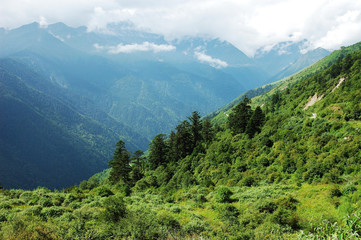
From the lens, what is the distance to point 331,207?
16500 millimetres

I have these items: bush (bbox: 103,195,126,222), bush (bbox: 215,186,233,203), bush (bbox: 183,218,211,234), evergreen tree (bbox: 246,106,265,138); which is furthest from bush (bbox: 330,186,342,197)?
evergreen tree (bbox: 246,106,265,138)

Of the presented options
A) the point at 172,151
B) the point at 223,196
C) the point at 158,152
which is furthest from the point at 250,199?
the point at 158,152

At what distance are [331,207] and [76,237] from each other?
1955 centimetres

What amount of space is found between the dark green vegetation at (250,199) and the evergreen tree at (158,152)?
13.4 metres

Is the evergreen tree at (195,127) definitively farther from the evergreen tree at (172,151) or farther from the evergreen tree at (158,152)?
the evergreen tree at (158,152)

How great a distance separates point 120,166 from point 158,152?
41.6 ft

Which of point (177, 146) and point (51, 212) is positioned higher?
point (51, 212)

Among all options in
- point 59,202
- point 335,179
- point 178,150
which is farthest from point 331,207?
point 178,150

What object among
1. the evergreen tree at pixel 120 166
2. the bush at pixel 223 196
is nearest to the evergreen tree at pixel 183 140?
the evergreen tree at pixel 120 166

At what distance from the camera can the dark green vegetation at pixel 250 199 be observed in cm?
1305

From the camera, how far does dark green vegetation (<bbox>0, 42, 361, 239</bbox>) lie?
13047 mm

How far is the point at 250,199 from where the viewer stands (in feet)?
72.2

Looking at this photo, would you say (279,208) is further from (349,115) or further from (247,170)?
(349,115)

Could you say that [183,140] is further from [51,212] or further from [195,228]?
[195,228]
